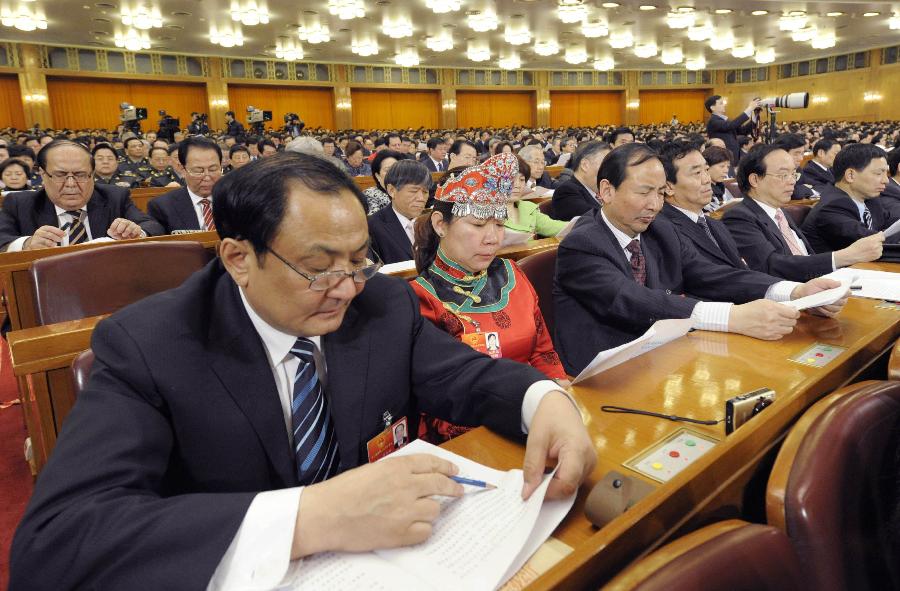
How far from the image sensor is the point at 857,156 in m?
3.72

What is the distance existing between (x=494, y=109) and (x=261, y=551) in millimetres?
24221

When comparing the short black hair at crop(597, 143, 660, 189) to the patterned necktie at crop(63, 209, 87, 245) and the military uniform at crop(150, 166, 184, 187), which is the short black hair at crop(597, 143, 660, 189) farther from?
the military uniform at crop(150, 166, 184, 187)

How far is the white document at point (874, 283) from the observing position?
2.07 meters

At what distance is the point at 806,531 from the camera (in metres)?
0.83

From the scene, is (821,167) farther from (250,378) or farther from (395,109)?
(395,109)

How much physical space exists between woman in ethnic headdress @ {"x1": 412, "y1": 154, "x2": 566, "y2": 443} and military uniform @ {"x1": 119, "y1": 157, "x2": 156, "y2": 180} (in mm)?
6649

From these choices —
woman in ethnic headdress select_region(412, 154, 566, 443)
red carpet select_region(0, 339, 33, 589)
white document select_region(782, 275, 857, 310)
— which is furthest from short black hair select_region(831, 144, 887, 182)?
red carpet select_region(0, 339, 33, 589)

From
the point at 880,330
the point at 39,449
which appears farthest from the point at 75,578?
the point at 880,330

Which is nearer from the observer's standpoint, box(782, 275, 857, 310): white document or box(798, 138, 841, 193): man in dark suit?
box(782, 275, 857, 310): white document

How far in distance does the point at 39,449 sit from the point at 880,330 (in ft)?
8.62

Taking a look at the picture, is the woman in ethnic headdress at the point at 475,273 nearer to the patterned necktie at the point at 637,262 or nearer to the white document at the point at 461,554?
the patterned necktie at the point at 637,262

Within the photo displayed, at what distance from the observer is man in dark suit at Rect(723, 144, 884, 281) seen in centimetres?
294

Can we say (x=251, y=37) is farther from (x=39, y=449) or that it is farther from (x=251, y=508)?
(x=251, y=508)

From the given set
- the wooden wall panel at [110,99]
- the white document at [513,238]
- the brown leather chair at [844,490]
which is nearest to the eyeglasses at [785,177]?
the white document at [513,238]
